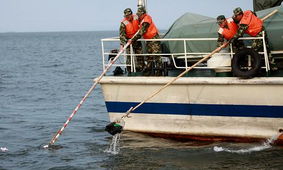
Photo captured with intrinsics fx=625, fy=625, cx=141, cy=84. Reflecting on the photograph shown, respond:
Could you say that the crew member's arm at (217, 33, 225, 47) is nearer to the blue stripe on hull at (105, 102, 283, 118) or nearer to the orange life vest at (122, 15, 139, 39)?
the blue stripe on hull at (105, 102, 283, 118)

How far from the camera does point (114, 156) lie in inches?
462

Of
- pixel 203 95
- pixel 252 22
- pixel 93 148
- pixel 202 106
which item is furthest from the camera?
pixel 93 148

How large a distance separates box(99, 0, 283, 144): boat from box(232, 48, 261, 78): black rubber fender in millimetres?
75

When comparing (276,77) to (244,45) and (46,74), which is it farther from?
(46,74)

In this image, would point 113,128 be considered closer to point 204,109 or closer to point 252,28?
point 204,109

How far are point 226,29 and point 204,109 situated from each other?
1.49 metres

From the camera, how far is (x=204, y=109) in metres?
11.3

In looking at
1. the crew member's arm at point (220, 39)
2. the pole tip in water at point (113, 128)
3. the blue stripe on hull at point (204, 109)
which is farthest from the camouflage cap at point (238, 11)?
the pole tip in water at point (113, 128)

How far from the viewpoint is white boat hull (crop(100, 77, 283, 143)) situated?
1077cm

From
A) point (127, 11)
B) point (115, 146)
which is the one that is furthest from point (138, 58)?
point (115, 146)

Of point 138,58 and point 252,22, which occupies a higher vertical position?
point 252,22

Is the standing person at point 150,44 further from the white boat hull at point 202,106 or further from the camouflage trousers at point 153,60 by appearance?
the white boat hull at point 202,106

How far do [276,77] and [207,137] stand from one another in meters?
1.88

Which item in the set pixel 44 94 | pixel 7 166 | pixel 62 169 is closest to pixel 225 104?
pixel 62 169
